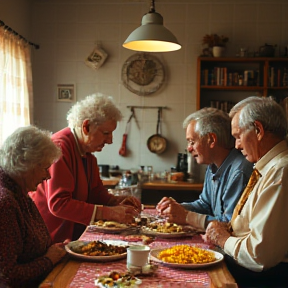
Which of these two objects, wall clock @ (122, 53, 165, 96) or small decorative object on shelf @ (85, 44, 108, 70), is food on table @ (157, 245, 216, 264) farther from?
small decorative object on shelf @ (85, 44, 108, 70)

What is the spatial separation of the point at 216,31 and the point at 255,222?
404 cm

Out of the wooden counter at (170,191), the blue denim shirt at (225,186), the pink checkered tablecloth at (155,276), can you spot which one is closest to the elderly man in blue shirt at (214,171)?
the blue denim shirt at (225,186)

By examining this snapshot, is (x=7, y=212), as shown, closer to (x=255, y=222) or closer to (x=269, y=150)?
(x=255, y=222)

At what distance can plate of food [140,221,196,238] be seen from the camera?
2.37m

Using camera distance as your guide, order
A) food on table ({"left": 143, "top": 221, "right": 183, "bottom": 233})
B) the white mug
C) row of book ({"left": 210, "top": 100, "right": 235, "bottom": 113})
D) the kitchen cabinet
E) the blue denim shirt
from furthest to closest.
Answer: row of book ({"left": 210, "top": 100, "right": 235, "bottom": 113}) → the kitchen cabinet → the blue denim shirt → food on table ({"left": 143, "top": 221, "right": 183, "bottom": 233}) → the white mug

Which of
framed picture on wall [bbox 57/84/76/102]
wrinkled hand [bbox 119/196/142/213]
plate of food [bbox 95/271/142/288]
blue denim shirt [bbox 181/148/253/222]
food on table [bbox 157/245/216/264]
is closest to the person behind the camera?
plate of food [bbox 95/271/142/288]

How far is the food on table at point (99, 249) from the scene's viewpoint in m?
2.00

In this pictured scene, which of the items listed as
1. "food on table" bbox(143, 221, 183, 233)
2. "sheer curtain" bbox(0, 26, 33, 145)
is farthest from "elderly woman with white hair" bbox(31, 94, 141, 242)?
"sheer curtain" bbox(0, 26, 33, 145)

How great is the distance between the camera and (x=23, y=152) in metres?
1.99

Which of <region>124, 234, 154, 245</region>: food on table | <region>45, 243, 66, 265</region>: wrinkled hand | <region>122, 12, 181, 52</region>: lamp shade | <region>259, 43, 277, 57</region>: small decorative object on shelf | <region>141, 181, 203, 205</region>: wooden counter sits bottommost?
<region>141, 181, 203, 205</region>: wooden counter

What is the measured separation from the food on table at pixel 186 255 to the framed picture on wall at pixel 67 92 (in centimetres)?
392

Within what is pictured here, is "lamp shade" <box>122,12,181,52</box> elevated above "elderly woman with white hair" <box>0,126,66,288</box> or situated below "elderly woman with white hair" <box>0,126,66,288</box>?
above

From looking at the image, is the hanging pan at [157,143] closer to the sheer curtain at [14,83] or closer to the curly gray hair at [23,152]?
the sheer curtain at [14,83]

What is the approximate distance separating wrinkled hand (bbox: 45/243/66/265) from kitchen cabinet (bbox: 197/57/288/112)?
353cm
